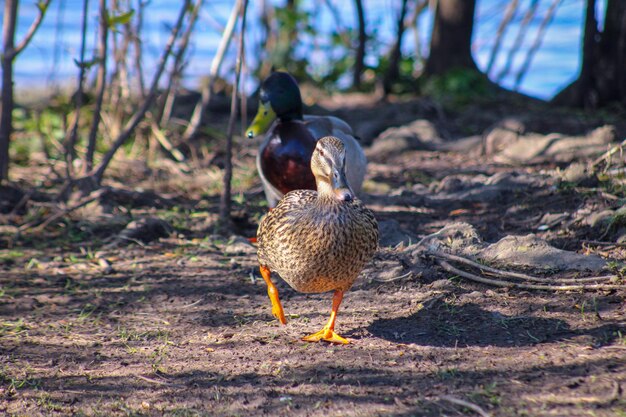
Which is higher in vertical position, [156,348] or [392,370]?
[392,370]

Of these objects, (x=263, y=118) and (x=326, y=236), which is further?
(x=263, y=118)

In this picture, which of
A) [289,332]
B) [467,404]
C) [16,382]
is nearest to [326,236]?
[289,332]

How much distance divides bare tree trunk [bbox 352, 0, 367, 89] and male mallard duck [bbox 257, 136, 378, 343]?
661cm

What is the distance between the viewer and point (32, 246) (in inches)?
191

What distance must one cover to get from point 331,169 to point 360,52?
699 cm

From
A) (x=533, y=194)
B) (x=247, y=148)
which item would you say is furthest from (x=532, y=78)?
(x=533, y=194)

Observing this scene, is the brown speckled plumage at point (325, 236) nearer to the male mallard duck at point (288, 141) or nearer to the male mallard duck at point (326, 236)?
the male mallard duck at point (326, 236)

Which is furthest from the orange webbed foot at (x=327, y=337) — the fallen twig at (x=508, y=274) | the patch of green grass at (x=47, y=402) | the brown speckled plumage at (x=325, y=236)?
the patch of green grass at (x=47, y=402)

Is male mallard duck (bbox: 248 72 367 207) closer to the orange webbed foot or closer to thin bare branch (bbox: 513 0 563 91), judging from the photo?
the orange webbed foot

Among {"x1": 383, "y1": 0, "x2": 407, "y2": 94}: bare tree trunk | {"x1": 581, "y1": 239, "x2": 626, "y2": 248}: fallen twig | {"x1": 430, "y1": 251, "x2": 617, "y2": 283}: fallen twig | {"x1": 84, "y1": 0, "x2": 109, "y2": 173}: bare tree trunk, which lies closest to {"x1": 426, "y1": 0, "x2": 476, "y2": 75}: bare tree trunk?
{"x1": 383, "y1": 0, "x2": 407, "y2": 94}: bare tree trunk

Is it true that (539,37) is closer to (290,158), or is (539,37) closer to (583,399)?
(290,158)

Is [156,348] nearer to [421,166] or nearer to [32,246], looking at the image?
[32,246]

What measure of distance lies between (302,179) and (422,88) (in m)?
4.84

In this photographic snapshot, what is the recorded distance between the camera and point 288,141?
4844 mm
